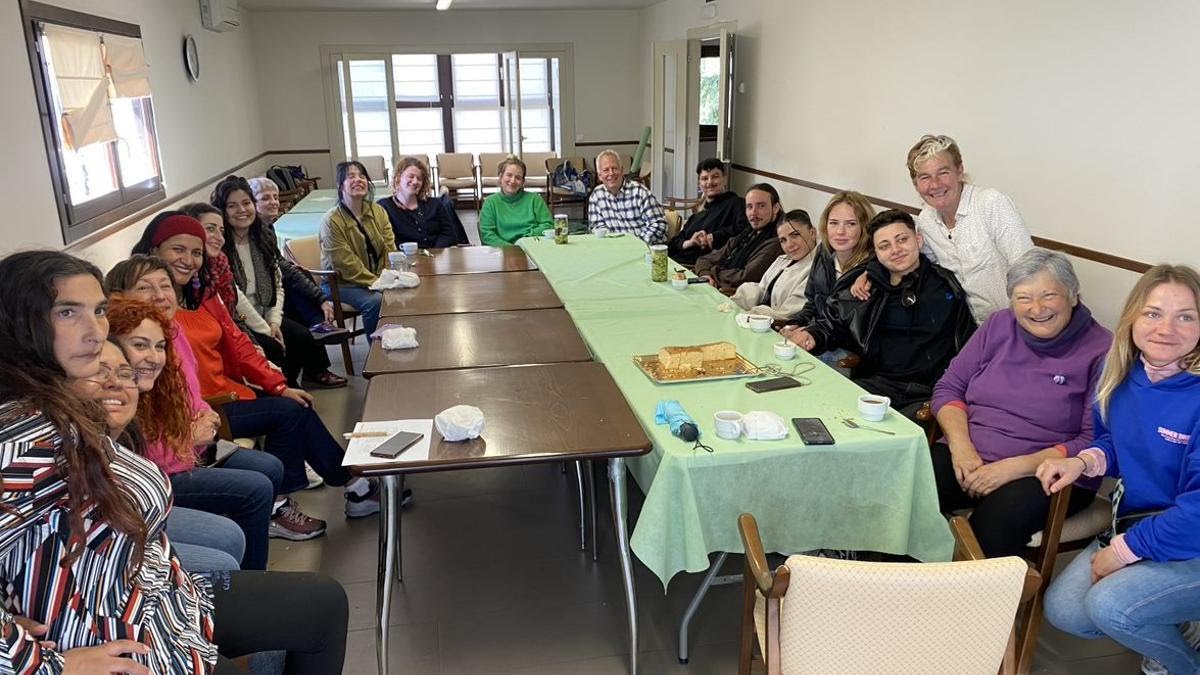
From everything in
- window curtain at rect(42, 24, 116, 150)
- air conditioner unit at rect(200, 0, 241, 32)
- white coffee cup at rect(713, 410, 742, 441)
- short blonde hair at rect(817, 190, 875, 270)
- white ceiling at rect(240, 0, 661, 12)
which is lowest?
white coffee cup at rect(713, 410, 742, 441)

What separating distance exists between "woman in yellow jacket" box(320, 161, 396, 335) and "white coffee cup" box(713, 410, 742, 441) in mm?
2823

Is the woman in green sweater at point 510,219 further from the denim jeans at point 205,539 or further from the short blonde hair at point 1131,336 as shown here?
the short blonde hair at point 1131,336

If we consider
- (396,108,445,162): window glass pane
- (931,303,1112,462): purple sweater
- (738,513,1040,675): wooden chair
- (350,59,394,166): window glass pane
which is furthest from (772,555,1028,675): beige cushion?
(396,108,445,162): window glass pane

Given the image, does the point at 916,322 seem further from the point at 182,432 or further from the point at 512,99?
the point at 512,99

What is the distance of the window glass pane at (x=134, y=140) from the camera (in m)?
4.80

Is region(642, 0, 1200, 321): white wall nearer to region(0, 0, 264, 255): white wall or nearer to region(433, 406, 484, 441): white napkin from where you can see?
region(433, 406, 484, 441): white napkin

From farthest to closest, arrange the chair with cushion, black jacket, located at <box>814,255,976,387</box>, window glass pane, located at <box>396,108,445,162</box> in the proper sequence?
1. window glass pane, located at <box>396,108,445,162</box>
2. the chair with cushion
3. black jacket, located at <box>814,255,976,387</box>

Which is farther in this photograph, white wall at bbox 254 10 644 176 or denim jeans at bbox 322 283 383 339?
white wall at bbox 254 10 644 176

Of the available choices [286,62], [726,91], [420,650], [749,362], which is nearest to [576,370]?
[749,362]

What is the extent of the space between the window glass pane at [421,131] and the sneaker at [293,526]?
28.9 ft

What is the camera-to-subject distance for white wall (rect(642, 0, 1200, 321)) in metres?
2.75

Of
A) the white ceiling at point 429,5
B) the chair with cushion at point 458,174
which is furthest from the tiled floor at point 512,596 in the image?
the chair with cushion at point 458,174

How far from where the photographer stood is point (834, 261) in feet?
11.0

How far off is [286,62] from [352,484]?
27.8 ft
